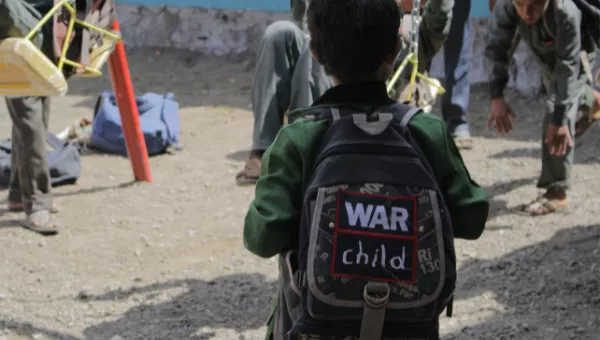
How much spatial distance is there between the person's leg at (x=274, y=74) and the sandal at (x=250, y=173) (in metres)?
0.29

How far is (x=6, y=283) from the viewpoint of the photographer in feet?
15.6

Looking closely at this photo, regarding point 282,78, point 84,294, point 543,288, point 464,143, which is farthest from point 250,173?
point 464,143

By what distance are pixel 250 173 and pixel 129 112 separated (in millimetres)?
1220

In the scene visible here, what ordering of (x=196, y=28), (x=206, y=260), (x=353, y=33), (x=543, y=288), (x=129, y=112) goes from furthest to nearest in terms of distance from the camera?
(x=196, y=28)
(x=129, y=112)
(x=206, y=260)
(x=543, y=288)
(x=353, y=33)

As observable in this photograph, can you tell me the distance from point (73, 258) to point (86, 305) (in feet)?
2.40

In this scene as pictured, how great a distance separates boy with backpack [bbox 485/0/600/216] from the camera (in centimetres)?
498

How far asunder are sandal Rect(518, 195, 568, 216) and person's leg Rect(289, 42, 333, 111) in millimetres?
1535

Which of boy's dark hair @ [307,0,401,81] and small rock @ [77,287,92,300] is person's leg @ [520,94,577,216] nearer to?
small rock @ [77,287,92,300]

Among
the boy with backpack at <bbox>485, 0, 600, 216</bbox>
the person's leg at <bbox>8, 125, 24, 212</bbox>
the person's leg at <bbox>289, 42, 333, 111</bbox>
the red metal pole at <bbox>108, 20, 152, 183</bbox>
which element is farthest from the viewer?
the red metal pole at <bbox>108, 20, 152, 183</bbox>

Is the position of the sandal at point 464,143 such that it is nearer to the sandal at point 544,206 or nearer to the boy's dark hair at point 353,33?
the sandal at point 544,206

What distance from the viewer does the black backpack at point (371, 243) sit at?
2047mm

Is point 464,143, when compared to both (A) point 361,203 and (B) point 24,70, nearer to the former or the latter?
(B) point 24,70

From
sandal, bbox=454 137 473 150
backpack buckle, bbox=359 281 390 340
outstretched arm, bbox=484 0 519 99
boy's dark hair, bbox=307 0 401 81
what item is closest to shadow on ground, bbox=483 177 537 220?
outstretched arm, bbox=484 0 519 99

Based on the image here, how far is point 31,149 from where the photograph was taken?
5543 mm
